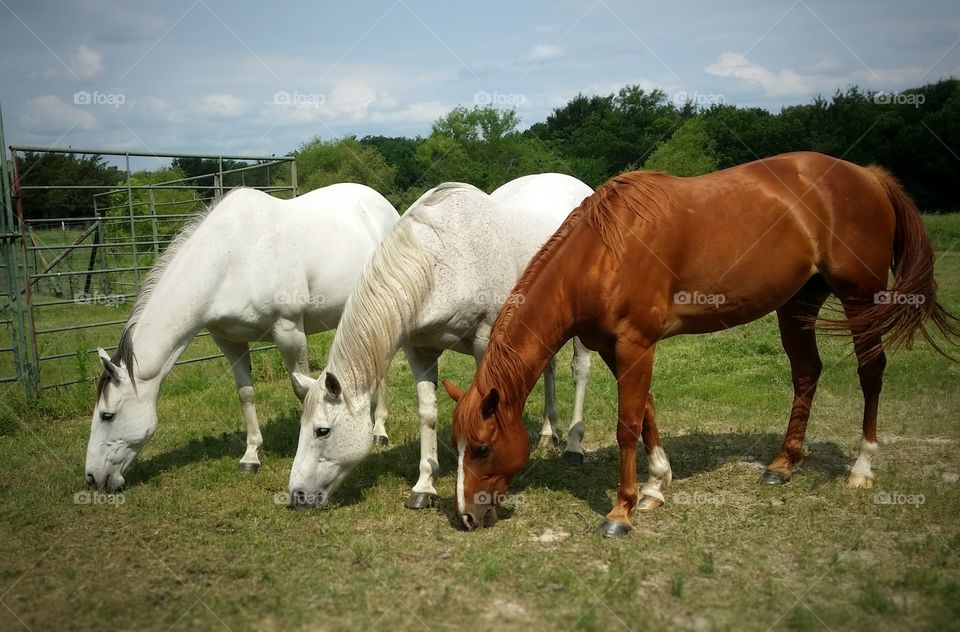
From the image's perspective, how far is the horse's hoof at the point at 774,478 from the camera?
491 cm

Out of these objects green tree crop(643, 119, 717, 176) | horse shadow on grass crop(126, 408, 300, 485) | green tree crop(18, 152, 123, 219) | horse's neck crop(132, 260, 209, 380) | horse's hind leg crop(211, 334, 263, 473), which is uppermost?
green tree crop(643, 119, 717, 176)

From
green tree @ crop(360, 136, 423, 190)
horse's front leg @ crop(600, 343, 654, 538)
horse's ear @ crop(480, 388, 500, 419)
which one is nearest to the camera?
horse's ear @ crop(480, 388, 500, 419)

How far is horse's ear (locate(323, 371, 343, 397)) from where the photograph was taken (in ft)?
14.2

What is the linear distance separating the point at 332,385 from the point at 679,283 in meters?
2.29

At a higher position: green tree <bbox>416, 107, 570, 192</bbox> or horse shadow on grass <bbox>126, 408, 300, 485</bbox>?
green tree <bbox>416, 107, 570, 192</bbox>

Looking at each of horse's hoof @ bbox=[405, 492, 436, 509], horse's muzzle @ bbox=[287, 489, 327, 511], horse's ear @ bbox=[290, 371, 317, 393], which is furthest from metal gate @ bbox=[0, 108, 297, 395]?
horse's hoof @ bbox=[405, 492, 436, 509]

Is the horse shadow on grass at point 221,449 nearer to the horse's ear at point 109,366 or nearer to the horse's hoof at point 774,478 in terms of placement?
the horse's ear at point 109,366

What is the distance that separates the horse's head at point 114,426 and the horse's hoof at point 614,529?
3.32 m

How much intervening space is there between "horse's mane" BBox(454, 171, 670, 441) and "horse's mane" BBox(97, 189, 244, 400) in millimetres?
2633

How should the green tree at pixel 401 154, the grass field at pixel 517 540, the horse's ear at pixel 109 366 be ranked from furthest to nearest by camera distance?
the green tree at pixel 401 154
the horse's ear at pixel 109 366
the grass field at pixel 517 540

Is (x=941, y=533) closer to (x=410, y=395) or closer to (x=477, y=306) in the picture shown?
(x=477, y=306)

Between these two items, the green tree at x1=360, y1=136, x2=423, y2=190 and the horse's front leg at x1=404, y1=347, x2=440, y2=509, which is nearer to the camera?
the horse's front leg at x1=404, y1=347, x2=440, y2=509

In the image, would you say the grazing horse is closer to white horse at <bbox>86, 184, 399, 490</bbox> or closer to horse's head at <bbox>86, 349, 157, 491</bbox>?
white horse at <bbox>86, 184, 399, 490</bbox>

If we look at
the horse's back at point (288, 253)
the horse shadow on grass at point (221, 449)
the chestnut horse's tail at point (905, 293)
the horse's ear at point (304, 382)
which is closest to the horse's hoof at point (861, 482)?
the chestnut horse's tail at point (905, 293)
